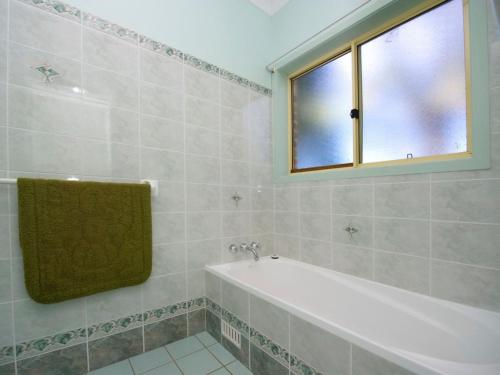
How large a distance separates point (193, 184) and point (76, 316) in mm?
961

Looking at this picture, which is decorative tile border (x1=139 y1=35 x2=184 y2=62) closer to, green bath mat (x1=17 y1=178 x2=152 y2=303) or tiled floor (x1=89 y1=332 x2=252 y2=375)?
green bath mat (x1=17 y1=178 x2=152 y2=303)

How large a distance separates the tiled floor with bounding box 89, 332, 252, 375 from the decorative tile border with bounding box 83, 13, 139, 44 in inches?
74.6

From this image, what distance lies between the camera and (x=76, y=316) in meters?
1.16

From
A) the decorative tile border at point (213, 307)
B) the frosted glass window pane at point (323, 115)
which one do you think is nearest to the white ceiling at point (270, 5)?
the frosted glass window pane at point (323, 115)

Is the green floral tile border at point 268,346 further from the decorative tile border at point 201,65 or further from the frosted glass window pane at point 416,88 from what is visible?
the decorative tile border at point 201,65

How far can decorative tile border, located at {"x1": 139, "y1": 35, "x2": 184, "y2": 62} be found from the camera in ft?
4.56

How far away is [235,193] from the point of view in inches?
70.7

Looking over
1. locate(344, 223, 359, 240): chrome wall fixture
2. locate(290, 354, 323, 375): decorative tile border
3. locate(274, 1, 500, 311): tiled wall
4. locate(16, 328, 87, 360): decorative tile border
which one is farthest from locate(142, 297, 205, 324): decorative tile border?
locate(344, 223, 359, 240): chrome wall fixture

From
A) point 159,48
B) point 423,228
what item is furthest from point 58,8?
A: point 423,228

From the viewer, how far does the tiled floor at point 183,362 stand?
121 cm

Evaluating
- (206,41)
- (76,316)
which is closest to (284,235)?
(76,316)

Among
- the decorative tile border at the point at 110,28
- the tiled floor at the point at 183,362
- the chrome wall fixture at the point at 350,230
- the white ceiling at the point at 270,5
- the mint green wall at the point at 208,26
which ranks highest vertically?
the white ceiling at the point at 270,5

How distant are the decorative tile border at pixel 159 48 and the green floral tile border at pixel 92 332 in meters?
1.67

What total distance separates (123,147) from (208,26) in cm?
114
